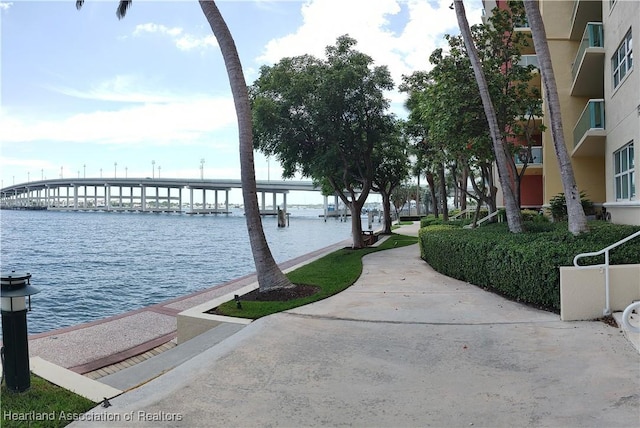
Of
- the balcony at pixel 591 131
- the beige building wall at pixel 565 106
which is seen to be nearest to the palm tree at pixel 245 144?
the balcony at pixel 591 131

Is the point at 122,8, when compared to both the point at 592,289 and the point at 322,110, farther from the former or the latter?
the point at 592,289

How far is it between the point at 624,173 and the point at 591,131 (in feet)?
8.22

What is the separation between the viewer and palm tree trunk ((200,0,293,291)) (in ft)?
30.6

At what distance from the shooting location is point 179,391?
479 centimetres

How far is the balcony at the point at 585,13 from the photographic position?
56.3 ft

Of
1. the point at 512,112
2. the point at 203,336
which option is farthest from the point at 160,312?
the point at 512,112

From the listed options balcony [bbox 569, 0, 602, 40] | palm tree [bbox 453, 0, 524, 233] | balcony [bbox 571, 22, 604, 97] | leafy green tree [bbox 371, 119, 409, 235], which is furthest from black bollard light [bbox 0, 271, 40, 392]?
balcony [bbox 569, 0, 602, 40]

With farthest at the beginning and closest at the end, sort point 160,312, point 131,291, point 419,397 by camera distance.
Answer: point 131,291 → point 160,312 → point 419,397

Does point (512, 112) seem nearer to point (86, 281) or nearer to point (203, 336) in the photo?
point (203, 336)

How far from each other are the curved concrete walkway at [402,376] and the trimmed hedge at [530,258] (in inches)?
21.0

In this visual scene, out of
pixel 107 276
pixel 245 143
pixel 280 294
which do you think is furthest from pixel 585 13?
pixel 107 276

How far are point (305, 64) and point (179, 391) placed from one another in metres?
15.1

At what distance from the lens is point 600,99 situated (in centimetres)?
1623

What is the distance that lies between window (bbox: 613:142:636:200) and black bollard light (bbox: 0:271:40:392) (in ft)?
43.4
